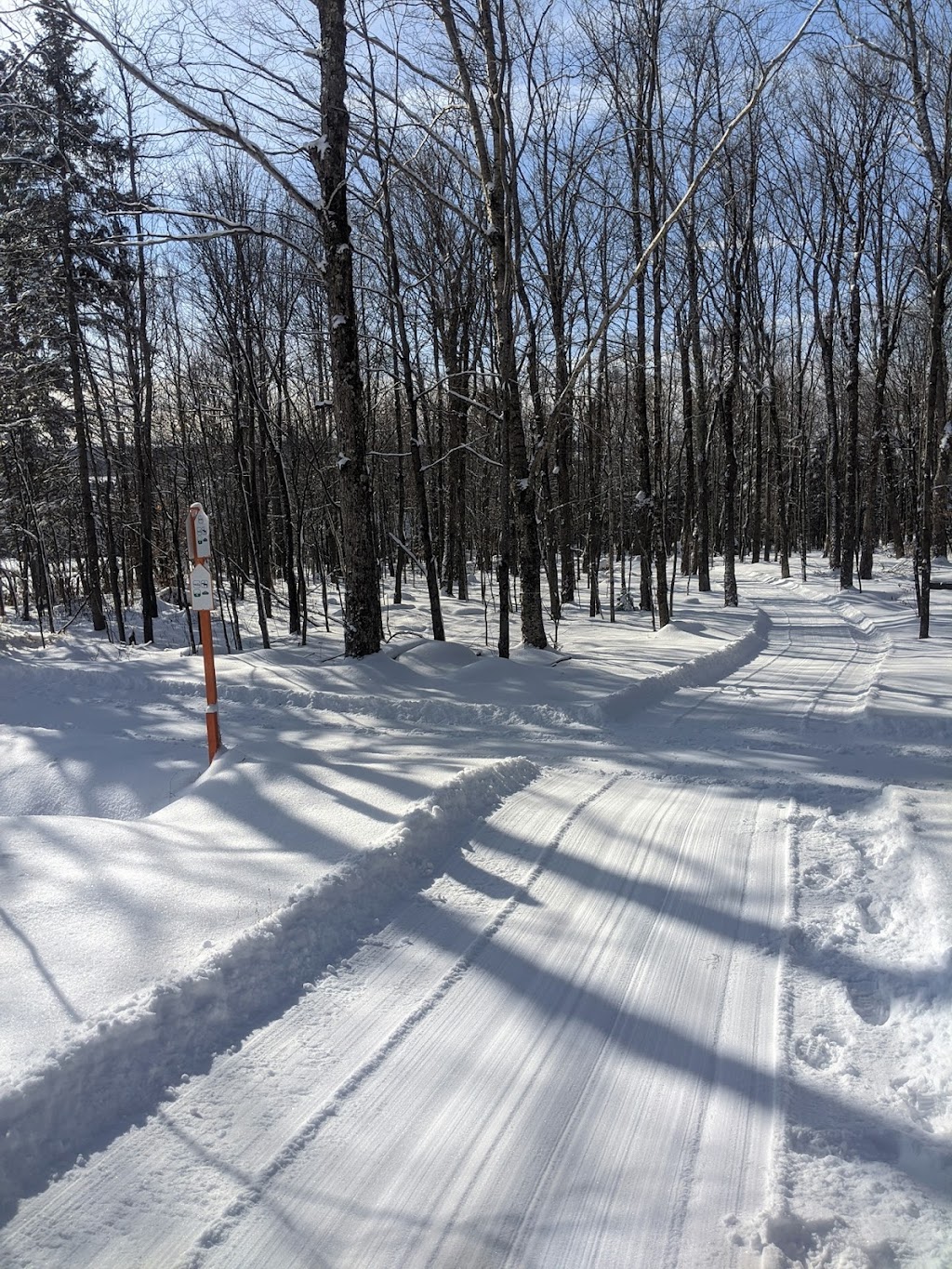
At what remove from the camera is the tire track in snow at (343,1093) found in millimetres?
2239

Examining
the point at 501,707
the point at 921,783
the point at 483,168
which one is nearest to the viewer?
the point at 921,783

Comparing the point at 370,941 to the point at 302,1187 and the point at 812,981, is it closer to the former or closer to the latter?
the point at 302,1187

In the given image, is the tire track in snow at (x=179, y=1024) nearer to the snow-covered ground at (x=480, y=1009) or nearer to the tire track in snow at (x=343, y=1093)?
the snow-covered ground at (x=480, y=1009)

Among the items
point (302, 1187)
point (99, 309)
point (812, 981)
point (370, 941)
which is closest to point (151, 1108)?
point (302, 1187)

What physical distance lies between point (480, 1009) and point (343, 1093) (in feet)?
2.36

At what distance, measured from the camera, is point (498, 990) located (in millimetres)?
3498

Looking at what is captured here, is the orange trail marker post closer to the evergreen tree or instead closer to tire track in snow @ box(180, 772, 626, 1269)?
tire track in snow @ box(180, 772, 626, 1269)

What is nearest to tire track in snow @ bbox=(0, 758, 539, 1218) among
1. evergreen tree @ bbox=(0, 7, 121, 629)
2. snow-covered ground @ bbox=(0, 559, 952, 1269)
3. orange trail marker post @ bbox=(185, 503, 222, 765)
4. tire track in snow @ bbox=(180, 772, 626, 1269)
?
snow-covered ground @ bbox=(0, 559, 952, 1269)

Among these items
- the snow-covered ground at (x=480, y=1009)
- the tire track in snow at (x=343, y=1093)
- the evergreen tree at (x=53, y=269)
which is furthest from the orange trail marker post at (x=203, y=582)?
the evergreen tree at (x=53, y=269)

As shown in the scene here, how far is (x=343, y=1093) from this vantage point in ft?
9.28

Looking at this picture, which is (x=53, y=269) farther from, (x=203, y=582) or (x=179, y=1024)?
(x=179, y=1024)

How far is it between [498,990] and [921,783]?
4162 mm

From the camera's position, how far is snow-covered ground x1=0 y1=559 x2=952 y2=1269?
7.61 ft

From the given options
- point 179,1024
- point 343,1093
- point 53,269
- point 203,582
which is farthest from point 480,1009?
point 53,269
